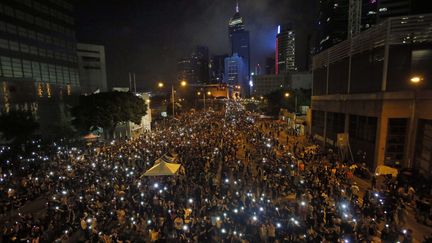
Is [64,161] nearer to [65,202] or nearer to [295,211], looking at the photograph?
[65,202]

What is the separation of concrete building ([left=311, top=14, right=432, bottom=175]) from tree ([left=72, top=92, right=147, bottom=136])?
27.6m

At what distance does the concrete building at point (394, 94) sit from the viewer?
728 inches

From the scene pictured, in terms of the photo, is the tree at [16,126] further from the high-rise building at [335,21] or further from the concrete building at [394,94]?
the high-rise building at [335,21]

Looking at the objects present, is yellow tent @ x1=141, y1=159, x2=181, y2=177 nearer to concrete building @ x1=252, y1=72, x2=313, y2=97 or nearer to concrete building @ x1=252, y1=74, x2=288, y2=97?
concrete building @ x1=252, y1=72, x2=313, y2=97

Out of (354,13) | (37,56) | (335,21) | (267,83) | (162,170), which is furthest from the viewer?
(267,83)

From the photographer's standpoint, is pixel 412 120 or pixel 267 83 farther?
pixel 267 83

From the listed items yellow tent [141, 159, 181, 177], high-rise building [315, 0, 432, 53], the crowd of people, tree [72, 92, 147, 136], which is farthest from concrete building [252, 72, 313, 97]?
yellow tent [141, 159, 181, 177]

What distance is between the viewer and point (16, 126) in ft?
88.9

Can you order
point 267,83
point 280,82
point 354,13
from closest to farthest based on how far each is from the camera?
point 354,13 → point 280,82 → point 267,83

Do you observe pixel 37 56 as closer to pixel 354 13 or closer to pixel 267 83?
pixel 354 13

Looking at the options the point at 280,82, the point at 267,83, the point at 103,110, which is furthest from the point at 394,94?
the point at 267,83

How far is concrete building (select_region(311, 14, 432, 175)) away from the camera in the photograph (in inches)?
728

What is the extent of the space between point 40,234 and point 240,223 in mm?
7832

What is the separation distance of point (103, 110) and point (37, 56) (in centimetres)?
1931
